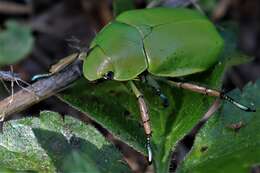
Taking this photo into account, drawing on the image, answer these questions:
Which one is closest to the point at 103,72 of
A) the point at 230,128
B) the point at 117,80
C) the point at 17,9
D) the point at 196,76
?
the point at 117,80

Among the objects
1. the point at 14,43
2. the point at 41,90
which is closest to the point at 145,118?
the point at 41,90

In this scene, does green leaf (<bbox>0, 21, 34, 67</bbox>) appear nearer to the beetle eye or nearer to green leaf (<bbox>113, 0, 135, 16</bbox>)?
green leaf (<bbox>113, 0, 135, 16</bbox>)

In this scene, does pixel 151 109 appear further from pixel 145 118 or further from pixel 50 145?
pixel 50 145

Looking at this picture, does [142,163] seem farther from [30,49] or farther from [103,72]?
[30,49]

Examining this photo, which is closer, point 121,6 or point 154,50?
point 154,50

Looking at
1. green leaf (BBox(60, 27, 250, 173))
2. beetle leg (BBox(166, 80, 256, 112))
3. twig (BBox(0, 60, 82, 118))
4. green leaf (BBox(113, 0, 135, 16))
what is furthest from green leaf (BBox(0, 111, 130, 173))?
green leaf (BBox(113, 0, 135, 16))

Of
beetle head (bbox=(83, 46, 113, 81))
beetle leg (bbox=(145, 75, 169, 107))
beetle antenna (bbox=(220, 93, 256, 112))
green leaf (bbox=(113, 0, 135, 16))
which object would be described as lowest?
beetle antenna (bbox=(220, 93, 256, 112))
